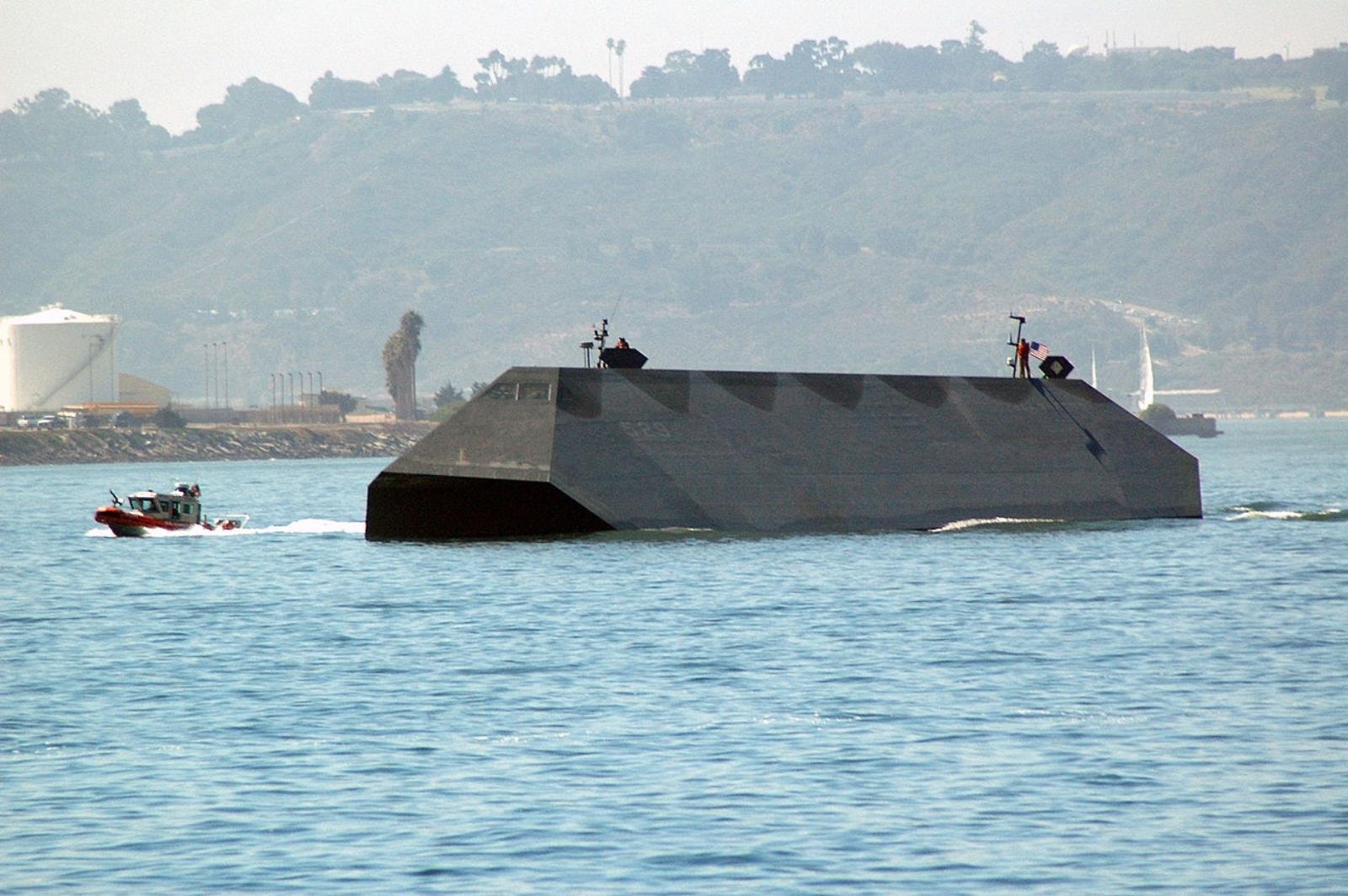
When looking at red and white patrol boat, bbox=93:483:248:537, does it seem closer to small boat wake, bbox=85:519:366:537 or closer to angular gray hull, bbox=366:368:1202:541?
small boat wake, bbox=85:519:366:537

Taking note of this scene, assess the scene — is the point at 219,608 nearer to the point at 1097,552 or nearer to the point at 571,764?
the point at 571,764

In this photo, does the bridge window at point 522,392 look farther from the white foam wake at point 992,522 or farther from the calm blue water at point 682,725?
the white foam wake at point 992,522

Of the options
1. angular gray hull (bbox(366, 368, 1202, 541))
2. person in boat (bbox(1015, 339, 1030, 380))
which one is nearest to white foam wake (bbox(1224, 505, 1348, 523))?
angular gray hull (bbox(366, 368, 1202, 541))

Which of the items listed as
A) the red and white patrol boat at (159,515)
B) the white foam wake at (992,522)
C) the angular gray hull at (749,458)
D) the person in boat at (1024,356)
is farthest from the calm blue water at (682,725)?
the person in boat at (1024,356)

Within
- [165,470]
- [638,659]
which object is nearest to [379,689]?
[638,659]

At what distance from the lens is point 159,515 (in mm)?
66312

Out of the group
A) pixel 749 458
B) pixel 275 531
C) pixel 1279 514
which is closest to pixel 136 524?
pixel 275 531

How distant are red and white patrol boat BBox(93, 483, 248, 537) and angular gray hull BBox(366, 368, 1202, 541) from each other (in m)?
14.0

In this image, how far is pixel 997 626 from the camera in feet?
116

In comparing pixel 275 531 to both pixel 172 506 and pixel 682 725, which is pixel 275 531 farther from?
pixel 682 725

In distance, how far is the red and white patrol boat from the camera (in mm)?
65250

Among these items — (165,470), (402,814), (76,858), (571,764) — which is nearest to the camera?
(76,858)

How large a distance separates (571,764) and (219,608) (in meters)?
20.7

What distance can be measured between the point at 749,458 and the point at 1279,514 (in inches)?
1166
